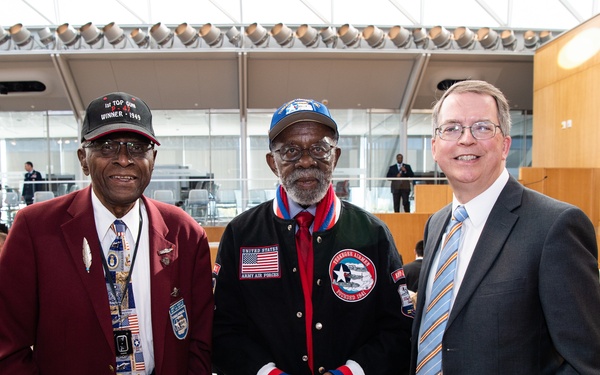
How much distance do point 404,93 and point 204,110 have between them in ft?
18.8

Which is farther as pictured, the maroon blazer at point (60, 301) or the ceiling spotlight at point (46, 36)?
the ceiling spotlight at point (46, 36)

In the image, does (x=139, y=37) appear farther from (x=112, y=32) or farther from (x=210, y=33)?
(x=210, y=33)

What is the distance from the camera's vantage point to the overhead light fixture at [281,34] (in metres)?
10.3

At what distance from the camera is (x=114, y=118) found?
171cm

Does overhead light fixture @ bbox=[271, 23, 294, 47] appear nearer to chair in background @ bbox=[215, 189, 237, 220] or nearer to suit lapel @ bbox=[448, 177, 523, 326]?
chair in background @ bbox=[215, 189, 237, 220]

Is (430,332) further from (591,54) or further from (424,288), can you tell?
(591,54)

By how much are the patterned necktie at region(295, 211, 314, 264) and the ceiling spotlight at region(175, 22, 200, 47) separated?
9.39 metres

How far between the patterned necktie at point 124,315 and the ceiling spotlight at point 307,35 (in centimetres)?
953

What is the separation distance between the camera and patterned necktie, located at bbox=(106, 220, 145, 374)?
1645 millimetres

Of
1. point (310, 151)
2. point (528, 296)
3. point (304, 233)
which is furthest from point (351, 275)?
point (528, 296)

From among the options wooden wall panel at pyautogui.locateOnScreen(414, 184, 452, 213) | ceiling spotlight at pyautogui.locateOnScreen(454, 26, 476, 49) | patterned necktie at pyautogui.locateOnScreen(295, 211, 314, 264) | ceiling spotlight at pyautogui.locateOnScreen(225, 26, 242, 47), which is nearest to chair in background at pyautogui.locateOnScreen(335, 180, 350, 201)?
wooden wall panel at pyautogui.locateOnScreen(414, 184, 452, 213)

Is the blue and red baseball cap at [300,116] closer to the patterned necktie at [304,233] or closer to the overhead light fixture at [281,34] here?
the patterned necktie at [304,233]

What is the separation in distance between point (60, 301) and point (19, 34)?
36.1ft

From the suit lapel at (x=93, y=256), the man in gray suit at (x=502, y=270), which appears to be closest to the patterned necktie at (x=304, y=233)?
the man in gray suit at (x=502, y=270)
